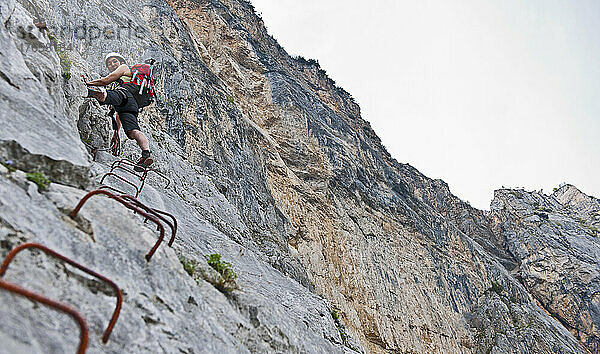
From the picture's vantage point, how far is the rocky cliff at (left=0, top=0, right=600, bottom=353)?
339cm

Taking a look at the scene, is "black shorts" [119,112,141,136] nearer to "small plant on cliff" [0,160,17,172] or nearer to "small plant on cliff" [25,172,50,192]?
"small plant on cliff" [25,172,50,192]

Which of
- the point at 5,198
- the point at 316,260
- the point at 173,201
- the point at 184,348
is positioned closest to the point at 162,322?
the point at 184,348

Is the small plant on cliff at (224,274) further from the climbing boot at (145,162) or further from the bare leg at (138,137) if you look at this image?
the bare leg at (138,137)

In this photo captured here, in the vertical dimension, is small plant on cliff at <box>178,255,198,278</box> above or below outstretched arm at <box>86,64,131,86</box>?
below

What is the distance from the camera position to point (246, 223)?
1442 cm

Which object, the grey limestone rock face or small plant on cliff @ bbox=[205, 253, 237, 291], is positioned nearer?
the grey limestone rock face

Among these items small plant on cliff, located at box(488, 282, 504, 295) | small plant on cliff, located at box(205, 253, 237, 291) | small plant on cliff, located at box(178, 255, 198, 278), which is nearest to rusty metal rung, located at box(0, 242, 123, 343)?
small plant on cliff, located at box(178, 255, 198, 278)

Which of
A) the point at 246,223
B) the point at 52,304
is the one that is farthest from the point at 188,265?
the point at 246,223

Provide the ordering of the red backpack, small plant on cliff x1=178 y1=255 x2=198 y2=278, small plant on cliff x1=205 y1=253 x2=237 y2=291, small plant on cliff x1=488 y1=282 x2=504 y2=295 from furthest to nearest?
small plant on cliff x1=488 y1=282 x2=504 y2=295, the red backpack, small plant on cliff x1=205 y1=253 x2=237 y2=291, small plant on cliff x1=178 y1=255 x2=198 y2=278

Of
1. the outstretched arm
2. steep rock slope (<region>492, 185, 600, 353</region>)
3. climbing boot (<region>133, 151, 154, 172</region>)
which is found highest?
steep rock slope (<region>492, 185, 600, 353</region>)

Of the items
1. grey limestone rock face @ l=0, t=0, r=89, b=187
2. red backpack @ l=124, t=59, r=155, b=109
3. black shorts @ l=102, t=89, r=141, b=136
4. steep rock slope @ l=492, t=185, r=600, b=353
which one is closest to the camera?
grey limestone rock face @ l=0, t=0, r=89, b=187

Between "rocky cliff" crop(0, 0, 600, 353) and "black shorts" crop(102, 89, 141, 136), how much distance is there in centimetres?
62

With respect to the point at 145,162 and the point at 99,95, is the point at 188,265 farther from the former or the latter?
the point at 99,95

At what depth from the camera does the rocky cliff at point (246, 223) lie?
3.39 m
